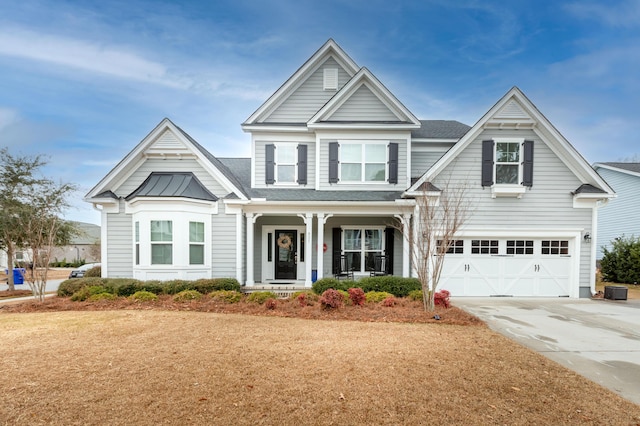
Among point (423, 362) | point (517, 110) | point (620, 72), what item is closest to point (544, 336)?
point (423, 362)

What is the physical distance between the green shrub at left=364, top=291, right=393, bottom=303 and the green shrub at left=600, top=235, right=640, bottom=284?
15334 mm

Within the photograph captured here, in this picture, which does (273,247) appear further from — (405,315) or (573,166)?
(573,166)

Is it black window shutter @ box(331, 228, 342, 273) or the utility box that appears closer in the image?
the utility box

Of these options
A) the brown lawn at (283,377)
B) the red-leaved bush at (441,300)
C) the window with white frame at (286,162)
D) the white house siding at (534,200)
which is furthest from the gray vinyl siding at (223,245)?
the white house siding at (534,200)

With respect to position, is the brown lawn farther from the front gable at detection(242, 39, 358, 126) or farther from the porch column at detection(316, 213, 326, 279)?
the front gable at detection(242, 39, 358, 126)

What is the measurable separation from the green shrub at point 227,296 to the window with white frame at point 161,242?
7.80ft

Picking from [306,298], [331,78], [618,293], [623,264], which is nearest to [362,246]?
[306,298]

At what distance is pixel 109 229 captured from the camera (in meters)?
11.3

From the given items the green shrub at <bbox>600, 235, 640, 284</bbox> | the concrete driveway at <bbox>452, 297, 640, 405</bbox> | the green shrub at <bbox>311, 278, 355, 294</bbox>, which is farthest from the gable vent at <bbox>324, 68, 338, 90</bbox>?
the green shrub at <bbox>600, 235, 640, 284</bbox>

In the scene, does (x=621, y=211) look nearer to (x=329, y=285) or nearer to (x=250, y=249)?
(x=329, y=285)

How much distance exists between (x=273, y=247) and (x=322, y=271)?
8.06 ft

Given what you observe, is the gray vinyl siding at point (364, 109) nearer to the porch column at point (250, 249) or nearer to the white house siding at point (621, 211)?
the porch column at point (250, 249)

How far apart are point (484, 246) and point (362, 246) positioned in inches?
184

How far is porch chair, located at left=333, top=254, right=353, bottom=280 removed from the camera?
12227 mm
